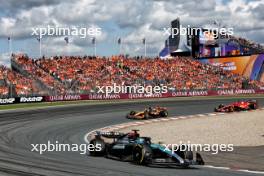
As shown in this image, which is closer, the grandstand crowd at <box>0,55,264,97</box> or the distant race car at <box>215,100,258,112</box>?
the distant race car at <box>215,100,258,112</box>

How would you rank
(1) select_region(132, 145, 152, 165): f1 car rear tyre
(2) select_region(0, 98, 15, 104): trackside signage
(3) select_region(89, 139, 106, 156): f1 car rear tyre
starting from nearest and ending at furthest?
(1) select_region(132, 145, 152, 165): f1 car rear tyre
(3) select_region(89, 139, 106, 156): f1 car rear tyre
(2) select_region(0, 98, 15, 104): trackside signage

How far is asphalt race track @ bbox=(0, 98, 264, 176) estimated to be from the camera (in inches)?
489

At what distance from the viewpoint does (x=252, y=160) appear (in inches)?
545

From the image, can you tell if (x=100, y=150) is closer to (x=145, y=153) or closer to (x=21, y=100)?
(x=145, y=153)

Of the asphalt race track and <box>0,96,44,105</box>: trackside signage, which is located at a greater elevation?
<box>0,96,44,105</box>: trackside signage

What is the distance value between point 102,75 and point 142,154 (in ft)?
132

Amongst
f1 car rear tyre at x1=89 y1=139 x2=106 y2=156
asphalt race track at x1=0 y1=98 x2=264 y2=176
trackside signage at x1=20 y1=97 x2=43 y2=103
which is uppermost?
trackside signage at x1=20 y1=97 x2=43 y2=103

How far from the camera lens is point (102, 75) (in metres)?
53.2

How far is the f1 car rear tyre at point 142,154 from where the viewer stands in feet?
43.5

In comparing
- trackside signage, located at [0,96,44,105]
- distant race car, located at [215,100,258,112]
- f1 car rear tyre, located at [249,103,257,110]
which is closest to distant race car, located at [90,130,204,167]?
distant race car, located at [215,100,258,112]

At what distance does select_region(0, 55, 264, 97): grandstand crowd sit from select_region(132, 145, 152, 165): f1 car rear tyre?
31.0m

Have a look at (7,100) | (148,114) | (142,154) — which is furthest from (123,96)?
(142,154)

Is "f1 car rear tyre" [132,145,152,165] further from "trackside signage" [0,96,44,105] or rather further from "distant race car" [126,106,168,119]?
"trackside signage" [0,96,44,105]

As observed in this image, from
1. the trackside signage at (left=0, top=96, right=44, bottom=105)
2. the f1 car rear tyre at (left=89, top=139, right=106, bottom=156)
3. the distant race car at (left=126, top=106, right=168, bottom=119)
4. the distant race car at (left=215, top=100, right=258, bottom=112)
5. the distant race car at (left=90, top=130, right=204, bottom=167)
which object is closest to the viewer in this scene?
the distant race car at (left=90, top=130, right=204, bottom=167)
